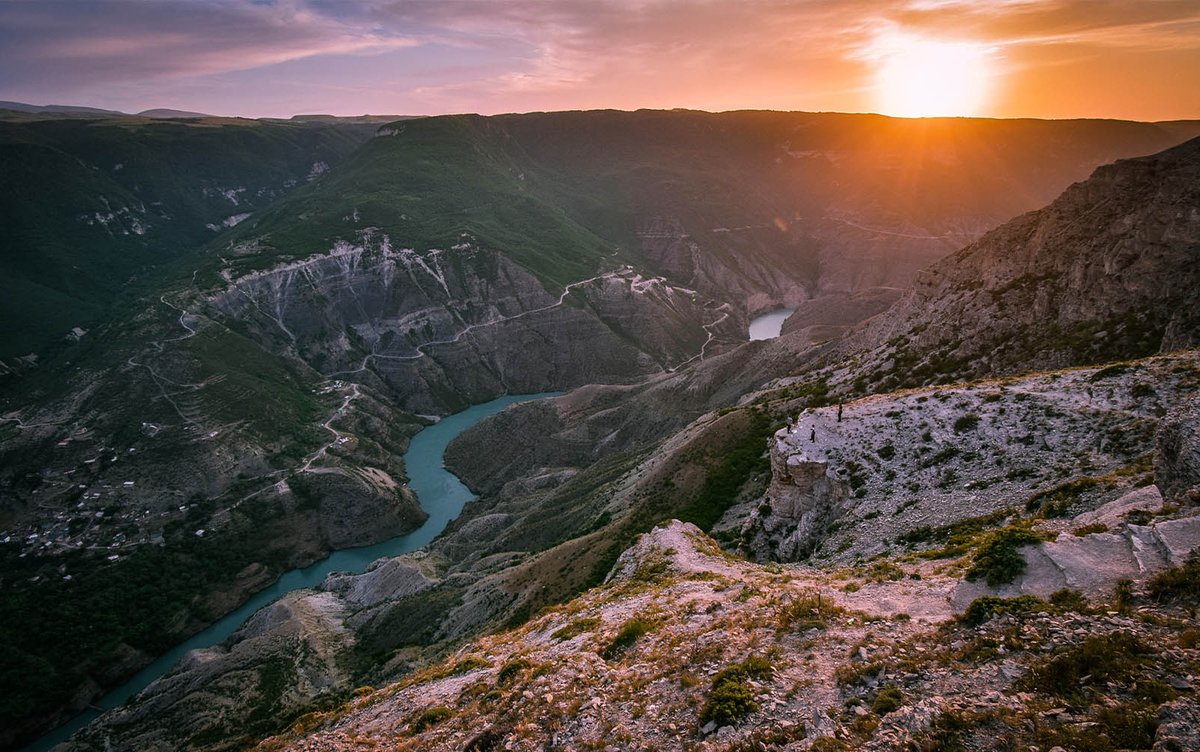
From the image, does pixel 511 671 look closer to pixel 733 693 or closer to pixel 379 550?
pixel 733 693

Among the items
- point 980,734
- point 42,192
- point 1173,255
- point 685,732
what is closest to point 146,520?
point 685,732

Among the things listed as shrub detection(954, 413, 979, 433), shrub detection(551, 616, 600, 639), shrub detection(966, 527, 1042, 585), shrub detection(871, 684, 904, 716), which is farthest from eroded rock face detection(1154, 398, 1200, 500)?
shrub detection(551, 616, 600, 639)

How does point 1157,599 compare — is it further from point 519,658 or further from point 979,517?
point 519,658

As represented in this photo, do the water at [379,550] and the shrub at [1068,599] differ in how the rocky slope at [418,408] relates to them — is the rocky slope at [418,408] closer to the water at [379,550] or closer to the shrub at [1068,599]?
the water at [379,550]

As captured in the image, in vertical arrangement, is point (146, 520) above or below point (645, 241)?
below

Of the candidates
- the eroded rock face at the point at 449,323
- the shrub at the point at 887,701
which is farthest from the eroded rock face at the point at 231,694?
the eroded rock face at the point at 449,323

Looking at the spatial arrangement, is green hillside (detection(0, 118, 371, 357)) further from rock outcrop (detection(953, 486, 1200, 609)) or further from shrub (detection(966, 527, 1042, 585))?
rock outcrop (detection(953, 486, 1200, 609))

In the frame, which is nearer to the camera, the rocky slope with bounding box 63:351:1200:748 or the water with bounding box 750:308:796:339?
the rocky slope with bounding box 63:351:1200:748
